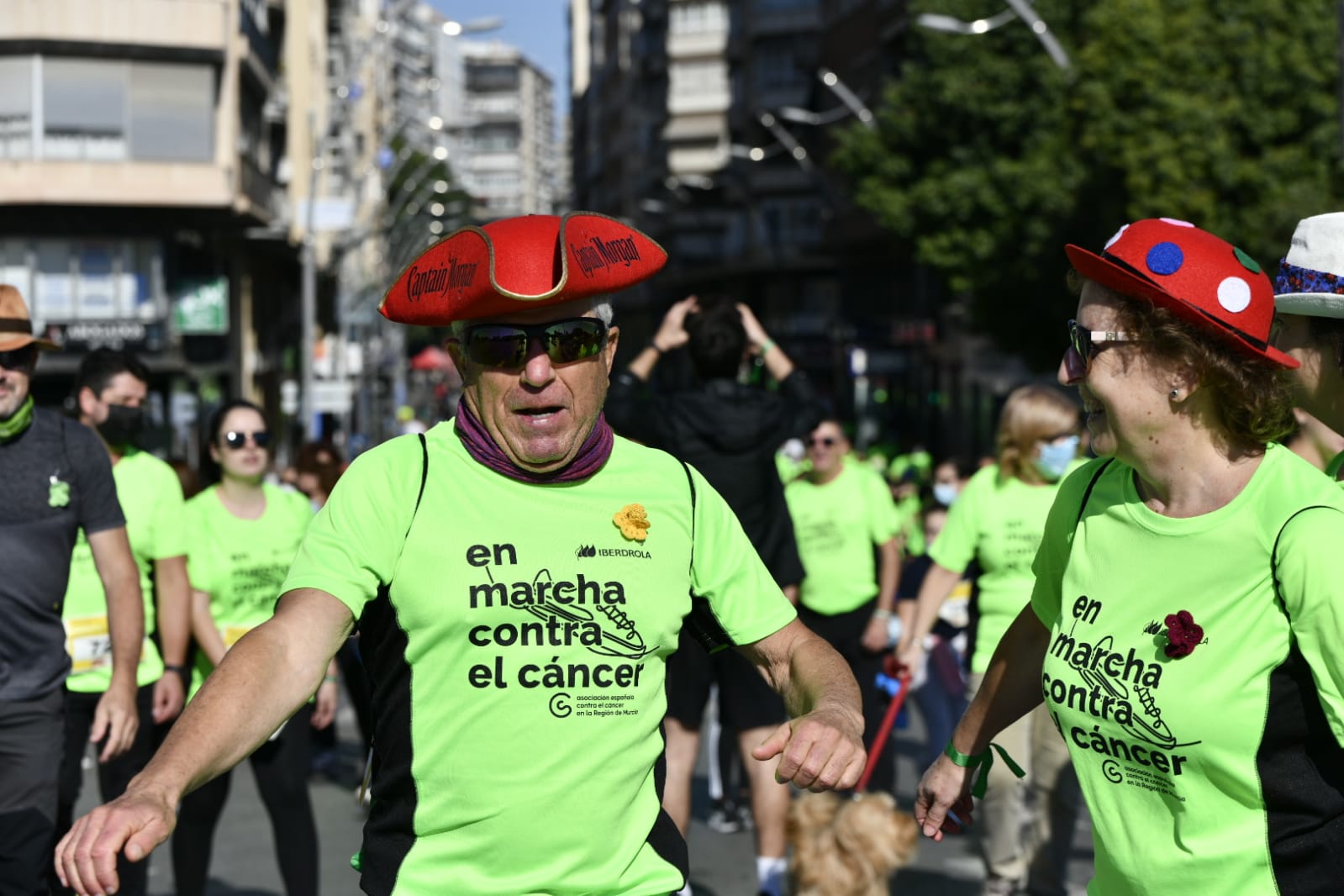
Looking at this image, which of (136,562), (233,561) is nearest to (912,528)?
(233,561)

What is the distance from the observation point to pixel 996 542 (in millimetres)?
7672

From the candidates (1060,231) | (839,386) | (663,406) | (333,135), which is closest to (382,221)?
(333,135)

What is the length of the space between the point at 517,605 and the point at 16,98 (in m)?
33.4

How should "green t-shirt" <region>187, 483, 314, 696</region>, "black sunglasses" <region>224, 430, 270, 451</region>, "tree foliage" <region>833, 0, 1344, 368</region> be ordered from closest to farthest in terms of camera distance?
1. "green t-shirt" <region>187, 483, 314, 696</region>
2. "black sunglasses" <region>224, 430, 270, 451</region>
3. "tree foliage" <region>833, 0, 1344, 368</region>

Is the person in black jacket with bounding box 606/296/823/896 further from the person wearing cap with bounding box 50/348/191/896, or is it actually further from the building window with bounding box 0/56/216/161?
the building window with bounding box 0/56/216/161

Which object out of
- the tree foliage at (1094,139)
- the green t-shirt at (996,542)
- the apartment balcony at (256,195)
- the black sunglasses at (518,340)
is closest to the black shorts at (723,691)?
the green t-shirt at (996,542)

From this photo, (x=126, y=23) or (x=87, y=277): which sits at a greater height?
(x=126, y=23)

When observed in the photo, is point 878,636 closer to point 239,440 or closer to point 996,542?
point 996,542

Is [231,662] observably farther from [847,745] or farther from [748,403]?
[748,403]

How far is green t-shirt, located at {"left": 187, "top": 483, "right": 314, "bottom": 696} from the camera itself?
7.38 meters

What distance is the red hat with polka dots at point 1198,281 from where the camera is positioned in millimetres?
3436

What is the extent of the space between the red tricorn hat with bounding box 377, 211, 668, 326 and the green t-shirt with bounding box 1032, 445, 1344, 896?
1.05m

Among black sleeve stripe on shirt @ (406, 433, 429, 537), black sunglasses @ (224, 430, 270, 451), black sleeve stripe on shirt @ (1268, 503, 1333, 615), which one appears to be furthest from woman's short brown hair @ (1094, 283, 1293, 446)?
black sunglasses @ (224, 430, 270, 451)

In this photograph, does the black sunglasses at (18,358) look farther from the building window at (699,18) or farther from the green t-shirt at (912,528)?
the building window at (699,18)
